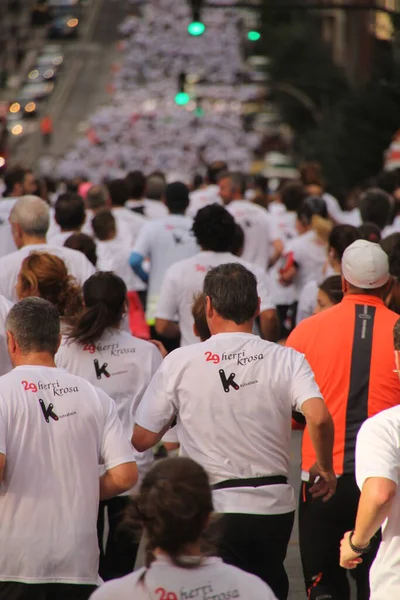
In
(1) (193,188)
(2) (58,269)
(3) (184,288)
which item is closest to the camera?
(2) (58,269)

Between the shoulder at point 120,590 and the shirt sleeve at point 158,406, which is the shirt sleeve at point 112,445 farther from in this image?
the shoulder at point 120,590

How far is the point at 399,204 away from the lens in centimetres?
1359

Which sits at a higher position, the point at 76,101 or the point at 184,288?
the point at 184,288

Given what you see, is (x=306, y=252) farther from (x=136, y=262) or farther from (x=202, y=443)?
(x=202, y=443)

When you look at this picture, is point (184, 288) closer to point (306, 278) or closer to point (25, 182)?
point (306, 278)

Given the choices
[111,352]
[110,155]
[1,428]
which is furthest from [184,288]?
[110,155]

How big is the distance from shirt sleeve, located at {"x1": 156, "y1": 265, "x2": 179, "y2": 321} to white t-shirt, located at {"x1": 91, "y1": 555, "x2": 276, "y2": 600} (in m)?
4.96

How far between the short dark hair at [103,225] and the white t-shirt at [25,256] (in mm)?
2671

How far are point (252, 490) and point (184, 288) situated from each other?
3247 mm

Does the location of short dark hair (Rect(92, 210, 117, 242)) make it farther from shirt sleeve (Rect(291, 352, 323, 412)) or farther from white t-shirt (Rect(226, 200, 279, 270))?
shirt sleeve (Rect(291, 352, 323, 412))

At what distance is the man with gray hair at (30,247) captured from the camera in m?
8.26

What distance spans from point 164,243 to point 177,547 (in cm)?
748

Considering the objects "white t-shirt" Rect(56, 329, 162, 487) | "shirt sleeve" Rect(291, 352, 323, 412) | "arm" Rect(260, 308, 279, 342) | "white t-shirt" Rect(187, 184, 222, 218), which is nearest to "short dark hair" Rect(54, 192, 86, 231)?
"arm" Rect(260, 308, 279, 342)

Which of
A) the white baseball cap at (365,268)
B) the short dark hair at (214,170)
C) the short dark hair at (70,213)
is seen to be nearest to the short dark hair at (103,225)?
the short dark hair at (70,213)
